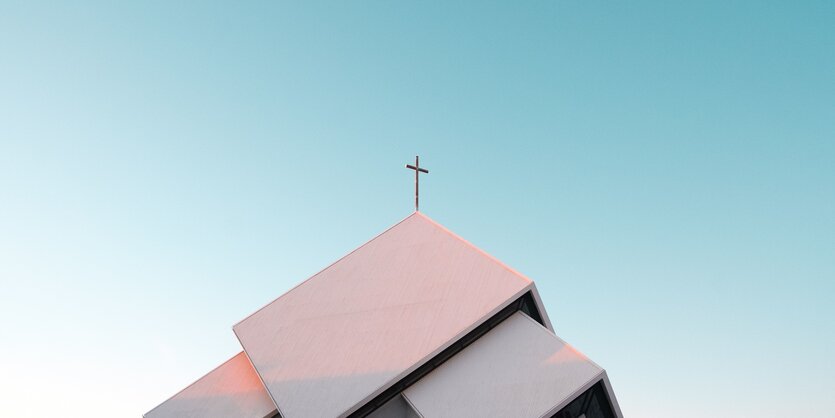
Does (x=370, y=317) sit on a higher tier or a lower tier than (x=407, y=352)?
higher

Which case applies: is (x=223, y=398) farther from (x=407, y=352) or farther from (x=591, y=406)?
(x=591, y=406)

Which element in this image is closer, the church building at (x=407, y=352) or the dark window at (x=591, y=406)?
the dark window at (x=591, y=406)

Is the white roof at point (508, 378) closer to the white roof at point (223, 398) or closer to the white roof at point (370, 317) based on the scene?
the white roof at point (370, 317)

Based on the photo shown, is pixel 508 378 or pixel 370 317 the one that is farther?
pixel 370 317

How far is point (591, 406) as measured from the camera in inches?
557

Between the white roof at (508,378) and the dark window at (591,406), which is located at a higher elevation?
the white roof at (508,378)

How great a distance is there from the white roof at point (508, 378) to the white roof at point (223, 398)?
12.1ft

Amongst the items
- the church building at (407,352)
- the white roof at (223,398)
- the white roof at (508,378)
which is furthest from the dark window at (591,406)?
the white roof at (223,398)

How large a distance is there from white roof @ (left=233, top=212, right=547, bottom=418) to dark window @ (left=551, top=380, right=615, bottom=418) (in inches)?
113

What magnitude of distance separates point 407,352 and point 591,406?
4181 mm

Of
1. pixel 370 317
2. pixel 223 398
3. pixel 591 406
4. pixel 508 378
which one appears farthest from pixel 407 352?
pixel 223 398

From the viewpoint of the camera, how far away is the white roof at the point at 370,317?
47.8ft

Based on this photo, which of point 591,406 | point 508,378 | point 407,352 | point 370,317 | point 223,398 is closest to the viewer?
point 591,406

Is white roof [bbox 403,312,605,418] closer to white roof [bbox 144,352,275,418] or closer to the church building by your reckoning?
the church building
